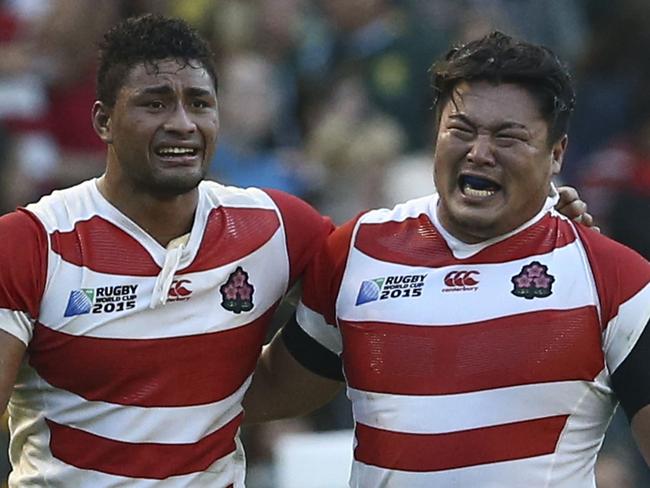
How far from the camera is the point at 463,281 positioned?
4676 mm

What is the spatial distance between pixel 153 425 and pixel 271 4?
16.9 ft

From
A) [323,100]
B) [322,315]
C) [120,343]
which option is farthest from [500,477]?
[323,100]

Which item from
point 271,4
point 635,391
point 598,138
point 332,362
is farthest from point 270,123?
point 635,391

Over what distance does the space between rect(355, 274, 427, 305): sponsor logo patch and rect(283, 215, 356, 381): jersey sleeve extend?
117 millimetres

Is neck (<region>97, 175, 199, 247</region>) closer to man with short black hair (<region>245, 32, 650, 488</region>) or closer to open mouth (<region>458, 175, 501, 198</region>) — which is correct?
man with short black hair (<region>245, 32, 650, 488</region>)

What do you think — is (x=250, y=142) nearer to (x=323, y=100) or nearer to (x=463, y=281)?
(x=323, y=100)

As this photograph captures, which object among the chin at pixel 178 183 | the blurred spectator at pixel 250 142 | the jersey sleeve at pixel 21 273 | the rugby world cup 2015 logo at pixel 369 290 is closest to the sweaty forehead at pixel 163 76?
the chin at pixel 178 183

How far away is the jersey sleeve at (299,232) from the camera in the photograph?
5.01m

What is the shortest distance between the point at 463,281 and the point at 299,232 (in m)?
0.59

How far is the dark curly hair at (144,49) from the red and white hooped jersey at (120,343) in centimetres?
32

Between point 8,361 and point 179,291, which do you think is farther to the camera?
point 179,291

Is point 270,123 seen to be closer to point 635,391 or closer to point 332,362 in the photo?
point 332,362

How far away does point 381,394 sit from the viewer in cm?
468

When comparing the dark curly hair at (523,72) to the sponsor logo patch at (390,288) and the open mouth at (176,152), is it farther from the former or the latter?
the open mouth at (176,152)
